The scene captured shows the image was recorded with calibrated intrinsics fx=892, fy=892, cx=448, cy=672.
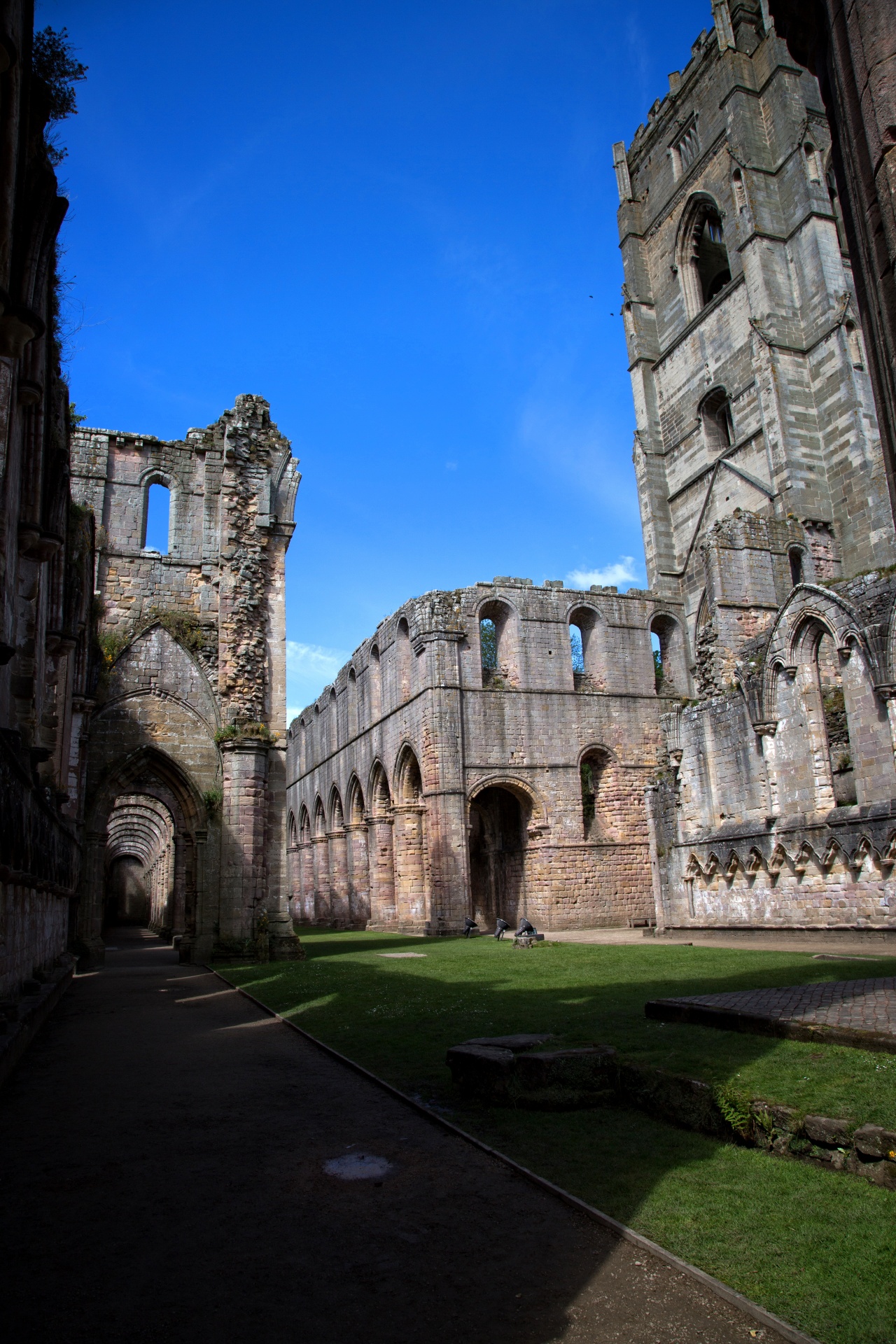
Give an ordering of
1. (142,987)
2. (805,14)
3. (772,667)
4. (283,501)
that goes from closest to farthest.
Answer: (805,14) → (142,987) → (772,667) → (283,501)

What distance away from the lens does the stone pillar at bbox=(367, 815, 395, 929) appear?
1083 inches

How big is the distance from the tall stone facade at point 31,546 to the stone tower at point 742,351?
14823mm

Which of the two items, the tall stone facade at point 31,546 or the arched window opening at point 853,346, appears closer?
the tall stone facade at point 31,546

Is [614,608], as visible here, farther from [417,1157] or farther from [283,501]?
[417,1157]

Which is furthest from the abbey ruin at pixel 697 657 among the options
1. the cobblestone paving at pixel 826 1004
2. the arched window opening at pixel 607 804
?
the cobblestone paving at pixel 826 1004

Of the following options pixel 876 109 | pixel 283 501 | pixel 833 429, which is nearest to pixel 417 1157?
pixel 876 109

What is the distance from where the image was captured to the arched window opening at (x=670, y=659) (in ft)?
89.9

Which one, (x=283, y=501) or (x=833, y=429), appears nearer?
(x=283, y=501)

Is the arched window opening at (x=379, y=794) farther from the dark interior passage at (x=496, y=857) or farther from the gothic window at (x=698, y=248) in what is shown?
the gothic window at (x=698, y=248)

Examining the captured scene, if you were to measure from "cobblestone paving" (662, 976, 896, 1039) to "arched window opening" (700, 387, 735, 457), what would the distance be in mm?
27748

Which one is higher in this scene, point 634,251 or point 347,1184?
point 634,251

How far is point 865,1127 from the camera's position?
339 centimetres

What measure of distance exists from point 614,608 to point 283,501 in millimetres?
12361

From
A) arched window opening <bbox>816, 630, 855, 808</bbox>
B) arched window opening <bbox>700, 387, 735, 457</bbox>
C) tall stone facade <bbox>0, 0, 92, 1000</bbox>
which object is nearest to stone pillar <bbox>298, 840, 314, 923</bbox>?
arched window opening <bbox>700, 387, 735, 457</bbox>
